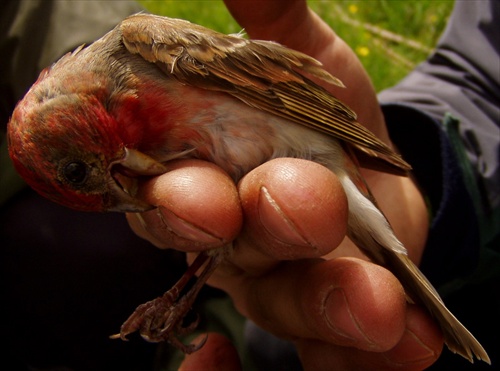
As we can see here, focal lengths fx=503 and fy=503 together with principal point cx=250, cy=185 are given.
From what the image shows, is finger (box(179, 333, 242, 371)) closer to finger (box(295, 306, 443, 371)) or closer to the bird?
the bird

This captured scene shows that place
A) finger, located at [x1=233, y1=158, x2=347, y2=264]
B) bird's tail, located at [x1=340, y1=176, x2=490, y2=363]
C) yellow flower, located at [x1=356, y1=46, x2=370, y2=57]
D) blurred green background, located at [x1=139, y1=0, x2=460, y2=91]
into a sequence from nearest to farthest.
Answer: finger, located at [x1=233, y1=158, x2=347, y2=264]
bird's tail, located at [x1=340, y1=176, x2=490, y2=363]
yellow flower, located at [x1=356, y1=46, x2=370, y2=57]
blurred green background, located at [x1=139, y1=0, x2=460, y2=91]

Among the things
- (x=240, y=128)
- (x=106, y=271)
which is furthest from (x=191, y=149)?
(x=106, y=271)

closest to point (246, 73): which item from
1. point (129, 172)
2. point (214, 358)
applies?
point (129, 172)

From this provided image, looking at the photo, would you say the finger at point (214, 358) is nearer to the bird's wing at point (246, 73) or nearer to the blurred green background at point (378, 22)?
the bird's wing at point (246, 73)

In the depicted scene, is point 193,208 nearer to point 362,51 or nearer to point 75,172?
point 75,172

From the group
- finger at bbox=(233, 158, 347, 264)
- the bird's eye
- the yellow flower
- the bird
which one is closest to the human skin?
finger at bbox=(233, 158, 347, 264)

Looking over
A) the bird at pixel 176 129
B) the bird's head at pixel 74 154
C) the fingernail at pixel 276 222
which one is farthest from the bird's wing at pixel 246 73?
the fingernail at pixel 276 222
